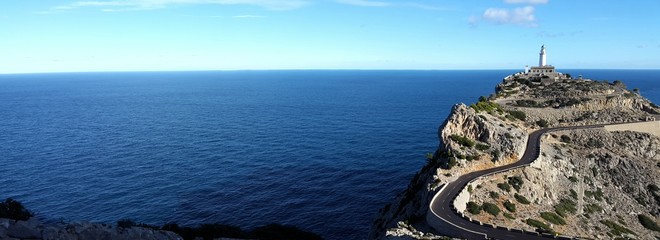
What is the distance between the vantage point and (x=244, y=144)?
301 ft

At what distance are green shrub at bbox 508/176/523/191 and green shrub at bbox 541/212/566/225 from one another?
4183mm

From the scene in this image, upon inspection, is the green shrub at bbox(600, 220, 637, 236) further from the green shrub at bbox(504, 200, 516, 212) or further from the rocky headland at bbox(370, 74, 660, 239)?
the green shrub at bbox(504, 200, 516, 212)

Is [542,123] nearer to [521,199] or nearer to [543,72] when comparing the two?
[521,199]

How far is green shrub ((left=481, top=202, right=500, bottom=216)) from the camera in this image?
39.9 meters

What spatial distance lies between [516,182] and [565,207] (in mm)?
5838

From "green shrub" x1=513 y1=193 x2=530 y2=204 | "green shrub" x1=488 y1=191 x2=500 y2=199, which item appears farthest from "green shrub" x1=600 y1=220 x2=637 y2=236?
"green shrub" x1=488 y1=191 x2=500 y2=199

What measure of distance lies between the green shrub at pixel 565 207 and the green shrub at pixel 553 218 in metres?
1.72

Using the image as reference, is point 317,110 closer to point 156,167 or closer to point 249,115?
point 249,115

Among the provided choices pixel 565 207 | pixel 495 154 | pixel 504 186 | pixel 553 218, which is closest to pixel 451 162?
pixel 504 186

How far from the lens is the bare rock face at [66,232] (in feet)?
60.5

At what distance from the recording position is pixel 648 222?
48062 mm

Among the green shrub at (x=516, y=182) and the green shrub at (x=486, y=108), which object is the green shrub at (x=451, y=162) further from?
the green shrub at (x=486, y=108)

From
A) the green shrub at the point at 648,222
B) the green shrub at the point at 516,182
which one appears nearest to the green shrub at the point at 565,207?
the green shrub at the point at 516,182

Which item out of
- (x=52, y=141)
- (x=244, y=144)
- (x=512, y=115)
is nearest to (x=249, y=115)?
(x=244, y=144)
